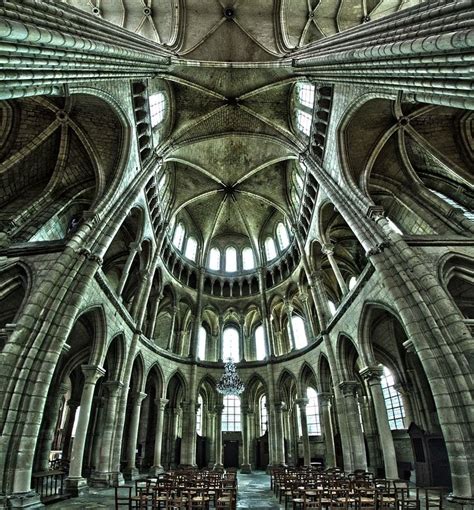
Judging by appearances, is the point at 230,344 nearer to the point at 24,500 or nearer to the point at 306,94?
the point at 306,94

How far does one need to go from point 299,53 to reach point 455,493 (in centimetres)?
2157

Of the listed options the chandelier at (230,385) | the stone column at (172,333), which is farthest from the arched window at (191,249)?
the chandelier at (230,385)

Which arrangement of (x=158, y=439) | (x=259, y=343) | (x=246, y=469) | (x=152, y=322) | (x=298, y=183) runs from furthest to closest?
1. (x=259, y=343)
2. (x=246, y=469)
3. (x=298, y=183)
4. (x=152, y=322)
5. (x=158, y=439)

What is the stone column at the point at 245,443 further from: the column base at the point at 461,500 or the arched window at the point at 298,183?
the column base at the point at 461,500

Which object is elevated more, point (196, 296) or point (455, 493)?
point (196, 296)

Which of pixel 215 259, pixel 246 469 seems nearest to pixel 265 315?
pixel 215 259

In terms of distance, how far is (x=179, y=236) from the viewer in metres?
31.4

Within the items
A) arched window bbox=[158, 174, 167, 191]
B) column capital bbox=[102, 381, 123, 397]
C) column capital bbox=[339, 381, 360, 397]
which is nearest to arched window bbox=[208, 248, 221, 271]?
arched window bbox=[158, 174, 167, 191]

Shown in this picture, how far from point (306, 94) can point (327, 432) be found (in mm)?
22742

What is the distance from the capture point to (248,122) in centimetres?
2625

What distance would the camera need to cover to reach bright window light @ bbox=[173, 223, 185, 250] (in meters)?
30.5

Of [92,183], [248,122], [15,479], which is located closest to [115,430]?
[15,479]

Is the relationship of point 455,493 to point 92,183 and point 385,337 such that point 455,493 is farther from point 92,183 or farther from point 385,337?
point 92,183

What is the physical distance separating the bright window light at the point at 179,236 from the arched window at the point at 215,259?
4196mm
